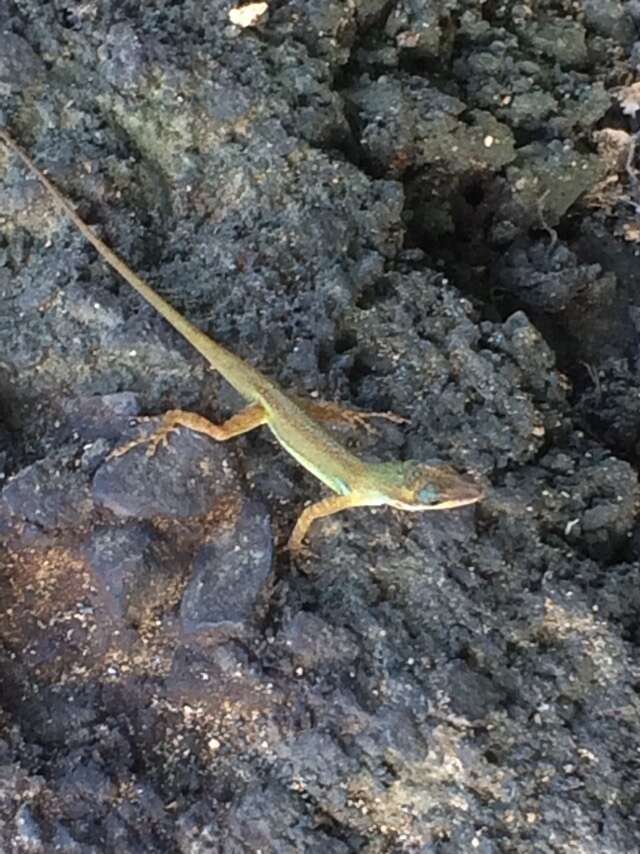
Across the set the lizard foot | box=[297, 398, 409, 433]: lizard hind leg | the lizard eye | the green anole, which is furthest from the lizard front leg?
the lizard foot

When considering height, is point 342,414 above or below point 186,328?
below

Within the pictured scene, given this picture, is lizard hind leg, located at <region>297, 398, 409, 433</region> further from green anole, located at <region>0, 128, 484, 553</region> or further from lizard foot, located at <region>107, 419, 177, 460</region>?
lizard foot, located at <region>107, 419, 177, 460</region>

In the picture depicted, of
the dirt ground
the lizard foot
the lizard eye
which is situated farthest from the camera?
the lizard foot

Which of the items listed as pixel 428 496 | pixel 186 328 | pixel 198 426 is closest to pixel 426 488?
pixel 428 496

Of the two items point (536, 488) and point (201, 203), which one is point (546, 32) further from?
point (536, 488)

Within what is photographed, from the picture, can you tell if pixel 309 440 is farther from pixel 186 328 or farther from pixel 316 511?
pixel 186 328

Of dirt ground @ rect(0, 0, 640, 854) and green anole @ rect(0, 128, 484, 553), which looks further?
green anole @ rect(0, 128, 484, 553)

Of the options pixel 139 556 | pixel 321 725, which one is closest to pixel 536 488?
pixel 321 725
